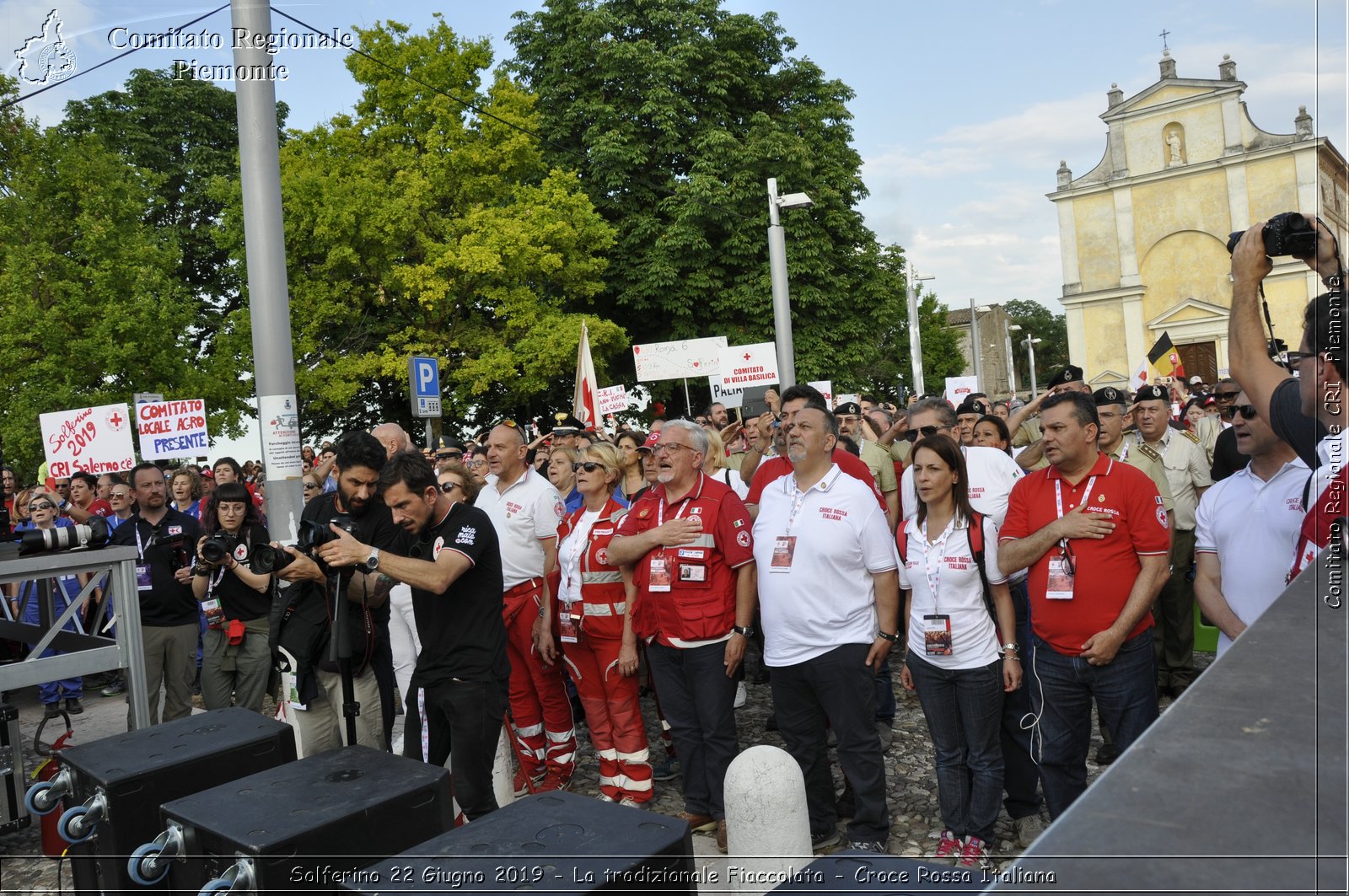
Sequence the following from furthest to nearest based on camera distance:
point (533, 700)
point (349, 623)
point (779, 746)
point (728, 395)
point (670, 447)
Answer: point (728, 395) < point (779, 746) < point (533, 700) < point (670, 447) < point (349, 623)

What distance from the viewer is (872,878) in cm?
175

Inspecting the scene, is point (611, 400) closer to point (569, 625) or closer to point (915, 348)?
point (569, 625)

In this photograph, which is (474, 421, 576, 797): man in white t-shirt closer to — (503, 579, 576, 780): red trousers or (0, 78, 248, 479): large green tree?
(503, 579, 576, 780): red trousers

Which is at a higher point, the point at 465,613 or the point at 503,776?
the point at 465,613

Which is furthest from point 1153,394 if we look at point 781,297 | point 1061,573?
point 781,297

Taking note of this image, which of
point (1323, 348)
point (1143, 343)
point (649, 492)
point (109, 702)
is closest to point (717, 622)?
point (649, 492)

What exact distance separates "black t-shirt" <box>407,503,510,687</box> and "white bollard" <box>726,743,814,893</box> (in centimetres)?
137

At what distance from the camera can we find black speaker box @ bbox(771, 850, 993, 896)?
1723 mm

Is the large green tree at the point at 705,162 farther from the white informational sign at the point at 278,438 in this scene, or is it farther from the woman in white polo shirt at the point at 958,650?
the woman in white polo shirt at the point at 958,650

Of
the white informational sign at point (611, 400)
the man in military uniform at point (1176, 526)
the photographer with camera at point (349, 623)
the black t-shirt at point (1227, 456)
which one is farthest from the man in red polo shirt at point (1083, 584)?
the white informational sign at point (611, 400)

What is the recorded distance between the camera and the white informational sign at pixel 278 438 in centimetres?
677

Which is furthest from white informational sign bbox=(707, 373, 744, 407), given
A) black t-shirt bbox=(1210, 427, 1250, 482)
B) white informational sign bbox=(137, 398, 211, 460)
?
black t-shirt bbox=(1210, 427, 1250, 482)

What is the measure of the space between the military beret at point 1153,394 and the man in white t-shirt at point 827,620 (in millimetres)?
3642

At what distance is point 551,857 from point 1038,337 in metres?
121
